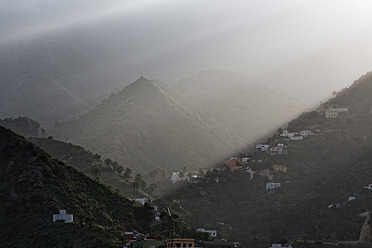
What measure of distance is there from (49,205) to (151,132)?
312 ft

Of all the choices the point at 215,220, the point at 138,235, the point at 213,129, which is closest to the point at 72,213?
the point at 138,235

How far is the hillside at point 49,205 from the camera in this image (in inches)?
2286

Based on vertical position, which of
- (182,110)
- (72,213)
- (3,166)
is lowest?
(72,213)

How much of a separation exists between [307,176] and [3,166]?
54.3 metres

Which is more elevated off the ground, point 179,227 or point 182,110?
point 182,110

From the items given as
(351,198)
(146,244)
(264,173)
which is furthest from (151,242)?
(264,173)

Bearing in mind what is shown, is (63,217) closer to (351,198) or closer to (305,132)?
(351,198)

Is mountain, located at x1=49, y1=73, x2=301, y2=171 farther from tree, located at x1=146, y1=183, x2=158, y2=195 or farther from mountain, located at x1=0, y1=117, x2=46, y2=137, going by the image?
tree, located at x1=146, y1=183, x2=158, y2=195

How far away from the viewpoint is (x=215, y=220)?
97.8 m

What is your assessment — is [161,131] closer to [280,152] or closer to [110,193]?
[280,152]

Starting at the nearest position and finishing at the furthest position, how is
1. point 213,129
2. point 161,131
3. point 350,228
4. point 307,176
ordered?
point 350,228 < point 307,176 < point 161,131 < point 213,129

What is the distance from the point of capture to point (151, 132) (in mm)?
159125

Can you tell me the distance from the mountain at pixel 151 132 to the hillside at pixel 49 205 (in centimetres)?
6588

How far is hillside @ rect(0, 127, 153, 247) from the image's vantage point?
58.1 meters
